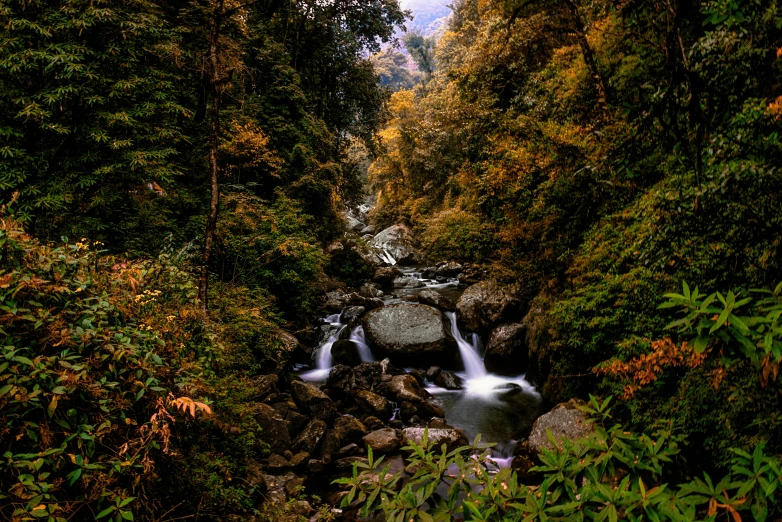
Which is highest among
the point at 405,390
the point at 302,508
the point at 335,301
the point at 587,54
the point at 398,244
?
the point at 587,54

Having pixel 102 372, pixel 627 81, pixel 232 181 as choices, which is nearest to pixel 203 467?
pixel 102 372

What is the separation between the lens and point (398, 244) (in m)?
25.4

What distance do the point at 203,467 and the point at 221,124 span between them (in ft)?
35.2

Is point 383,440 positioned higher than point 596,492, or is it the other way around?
point 596,492

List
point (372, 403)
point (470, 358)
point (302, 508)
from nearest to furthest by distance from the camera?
point (302, 508)
point (372, 403)
point (470, 358)

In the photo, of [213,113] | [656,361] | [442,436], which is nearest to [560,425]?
[442,436]

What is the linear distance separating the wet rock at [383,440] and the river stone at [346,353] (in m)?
3.79

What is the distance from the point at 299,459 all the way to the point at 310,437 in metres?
0.52

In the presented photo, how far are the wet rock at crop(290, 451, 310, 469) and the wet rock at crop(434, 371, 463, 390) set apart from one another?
445cm

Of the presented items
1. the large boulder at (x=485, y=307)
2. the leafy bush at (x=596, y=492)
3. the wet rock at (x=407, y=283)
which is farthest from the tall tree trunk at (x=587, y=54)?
the wet rock at (x=407, y=283)

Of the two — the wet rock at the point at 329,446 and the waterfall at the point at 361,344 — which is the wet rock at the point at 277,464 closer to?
the wet rock at the point at 329,446

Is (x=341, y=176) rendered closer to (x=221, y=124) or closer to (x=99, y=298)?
(x=221, y=124)

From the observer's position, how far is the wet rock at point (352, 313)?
13.2 m

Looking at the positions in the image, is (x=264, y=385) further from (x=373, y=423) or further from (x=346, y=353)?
(x=346, y=353)
